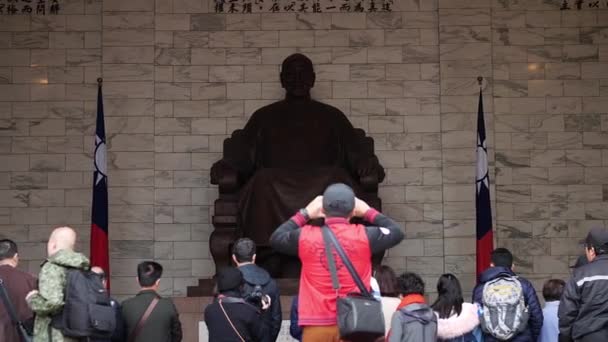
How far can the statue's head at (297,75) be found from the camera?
10211 mm

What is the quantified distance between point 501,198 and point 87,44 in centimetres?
441

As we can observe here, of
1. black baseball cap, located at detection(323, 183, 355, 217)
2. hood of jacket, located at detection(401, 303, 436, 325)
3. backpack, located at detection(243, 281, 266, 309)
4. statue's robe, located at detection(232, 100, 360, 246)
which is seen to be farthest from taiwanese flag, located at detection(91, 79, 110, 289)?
black baseball cap, located at detection(323, 183, 355, 217)

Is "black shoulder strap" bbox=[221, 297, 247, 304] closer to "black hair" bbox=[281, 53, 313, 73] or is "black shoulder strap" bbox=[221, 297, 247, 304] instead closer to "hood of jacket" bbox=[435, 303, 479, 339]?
"hood of jacket" bbox=[435, 303, 479, 339]

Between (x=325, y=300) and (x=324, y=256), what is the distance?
0.18 metres

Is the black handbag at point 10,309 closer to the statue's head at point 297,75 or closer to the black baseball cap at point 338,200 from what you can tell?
the black baseball cap at point 338,200

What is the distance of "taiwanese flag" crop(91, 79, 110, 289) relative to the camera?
10.2 meters

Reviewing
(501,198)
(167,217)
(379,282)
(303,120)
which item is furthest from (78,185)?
(379,282)

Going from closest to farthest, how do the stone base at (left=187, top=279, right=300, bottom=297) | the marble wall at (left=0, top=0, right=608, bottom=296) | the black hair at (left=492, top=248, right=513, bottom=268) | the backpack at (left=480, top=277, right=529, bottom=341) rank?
the backpack at (left=480, top=277, right=529, bottom=341) < the black hair at (left=492, top=248, right=513, bottom=268) < the stone base at (left=187, top=279, right=300, bottom=297) < the marble wall at (left=0, top=0, right=608, bottom=296)

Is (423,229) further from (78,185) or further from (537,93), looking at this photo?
(78,185)

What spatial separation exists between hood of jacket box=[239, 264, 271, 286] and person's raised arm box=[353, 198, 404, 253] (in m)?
1.10

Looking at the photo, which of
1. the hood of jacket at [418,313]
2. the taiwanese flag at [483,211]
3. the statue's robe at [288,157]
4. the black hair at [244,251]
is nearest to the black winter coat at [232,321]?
the black hair at [244,251]

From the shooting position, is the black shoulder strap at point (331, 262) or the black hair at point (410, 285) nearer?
the black shoulder strap at point (331, 262)

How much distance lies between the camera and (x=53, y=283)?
533cm

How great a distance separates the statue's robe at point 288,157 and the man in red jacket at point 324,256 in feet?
15.0
